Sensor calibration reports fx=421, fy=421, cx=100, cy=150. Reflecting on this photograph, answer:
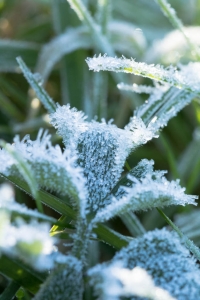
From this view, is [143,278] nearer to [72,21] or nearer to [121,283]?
[121,283]

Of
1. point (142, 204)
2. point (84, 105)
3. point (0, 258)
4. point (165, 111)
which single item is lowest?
point (0, 258)

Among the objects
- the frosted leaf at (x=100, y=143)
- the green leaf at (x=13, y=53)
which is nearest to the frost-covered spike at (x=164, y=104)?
the frosted leaf at (x=100, y=143)

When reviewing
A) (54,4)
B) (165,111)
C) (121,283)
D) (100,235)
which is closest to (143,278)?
(121,283)

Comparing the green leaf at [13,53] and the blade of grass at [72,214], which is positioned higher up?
the green leaf at [13,53]

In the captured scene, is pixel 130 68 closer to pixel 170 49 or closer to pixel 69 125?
pixel 69 125

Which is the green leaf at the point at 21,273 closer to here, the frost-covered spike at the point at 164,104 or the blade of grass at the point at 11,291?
the blade of grass at the point at 11,291

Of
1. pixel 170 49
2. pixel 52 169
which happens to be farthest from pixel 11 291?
pixel 170 49
